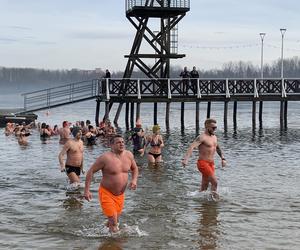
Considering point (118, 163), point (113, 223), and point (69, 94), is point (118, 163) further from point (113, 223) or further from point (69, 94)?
point (69, 94)

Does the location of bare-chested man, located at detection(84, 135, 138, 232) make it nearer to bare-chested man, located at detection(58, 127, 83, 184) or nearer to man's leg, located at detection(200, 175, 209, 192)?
man's leg, located at detection(200, 175, 209, 192)

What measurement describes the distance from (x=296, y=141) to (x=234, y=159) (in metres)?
7.74

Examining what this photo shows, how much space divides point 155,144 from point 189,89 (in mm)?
17169

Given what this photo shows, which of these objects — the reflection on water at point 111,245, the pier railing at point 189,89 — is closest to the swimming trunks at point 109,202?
the reflection on water at point 111,245

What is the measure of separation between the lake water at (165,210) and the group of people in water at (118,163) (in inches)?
17.7

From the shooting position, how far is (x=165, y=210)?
11.2 m

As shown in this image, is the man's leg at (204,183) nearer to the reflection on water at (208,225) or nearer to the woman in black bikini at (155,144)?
the reflection on water at (208,225)

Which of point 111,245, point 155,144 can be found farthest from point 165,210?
point 155,144

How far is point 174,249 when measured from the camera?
8.66 meters

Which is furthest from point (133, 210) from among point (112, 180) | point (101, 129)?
point (101, 129)

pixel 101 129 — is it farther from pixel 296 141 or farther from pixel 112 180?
pixel 112 180

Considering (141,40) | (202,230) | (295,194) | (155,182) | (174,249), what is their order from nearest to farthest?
(174,249) < (202,230) < (295,194) < (155,182) < (141,40)

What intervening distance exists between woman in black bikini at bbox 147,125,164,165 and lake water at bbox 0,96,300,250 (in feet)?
1.19

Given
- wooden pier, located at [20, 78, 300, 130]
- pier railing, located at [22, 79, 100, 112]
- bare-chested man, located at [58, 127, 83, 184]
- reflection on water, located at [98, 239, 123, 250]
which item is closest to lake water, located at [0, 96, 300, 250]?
reflection on water, located at [98, 239, 123, 250]
